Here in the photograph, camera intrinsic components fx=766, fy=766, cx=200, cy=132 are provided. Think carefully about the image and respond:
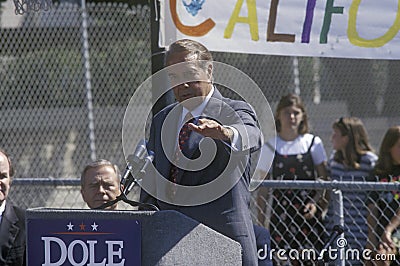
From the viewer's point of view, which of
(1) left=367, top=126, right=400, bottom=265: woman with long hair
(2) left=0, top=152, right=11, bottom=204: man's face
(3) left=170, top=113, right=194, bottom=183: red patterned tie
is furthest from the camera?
(1) left=367, top=126, right=400, bottom=265: woman with long hair

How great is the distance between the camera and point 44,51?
9305mm

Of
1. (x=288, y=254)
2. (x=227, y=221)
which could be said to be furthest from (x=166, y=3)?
(x=288, y=254)

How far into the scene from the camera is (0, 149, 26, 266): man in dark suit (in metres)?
4.05

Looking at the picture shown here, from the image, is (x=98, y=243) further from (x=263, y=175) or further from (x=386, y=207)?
(x=386, y=207)

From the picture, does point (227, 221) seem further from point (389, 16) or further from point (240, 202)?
point (389, 16)

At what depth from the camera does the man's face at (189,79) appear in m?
→ 3.17

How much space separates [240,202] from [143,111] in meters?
5.77

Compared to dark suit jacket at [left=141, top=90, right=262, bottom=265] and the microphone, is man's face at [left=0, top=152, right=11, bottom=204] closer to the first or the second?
dark suit jacket at [left=141, top=90, right=262, bottom=265]

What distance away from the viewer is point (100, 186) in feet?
14.3

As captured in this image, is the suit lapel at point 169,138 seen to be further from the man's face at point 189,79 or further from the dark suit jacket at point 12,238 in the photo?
the dark suit jacket at point 12,238

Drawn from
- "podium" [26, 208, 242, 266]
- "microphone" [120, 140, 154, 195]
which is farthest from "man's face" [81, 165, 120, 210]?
"podium" [26, 208, 242, 266]

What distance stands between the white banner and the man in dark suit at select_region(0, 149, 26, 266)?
133cm

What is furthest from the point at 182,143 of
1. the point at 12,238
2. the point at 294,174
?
the point at 294,174

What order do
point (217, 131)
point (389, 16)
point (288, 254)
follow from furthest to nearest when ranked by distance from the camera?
point (288, 254) < point (389, 16) < point (217, 131)
